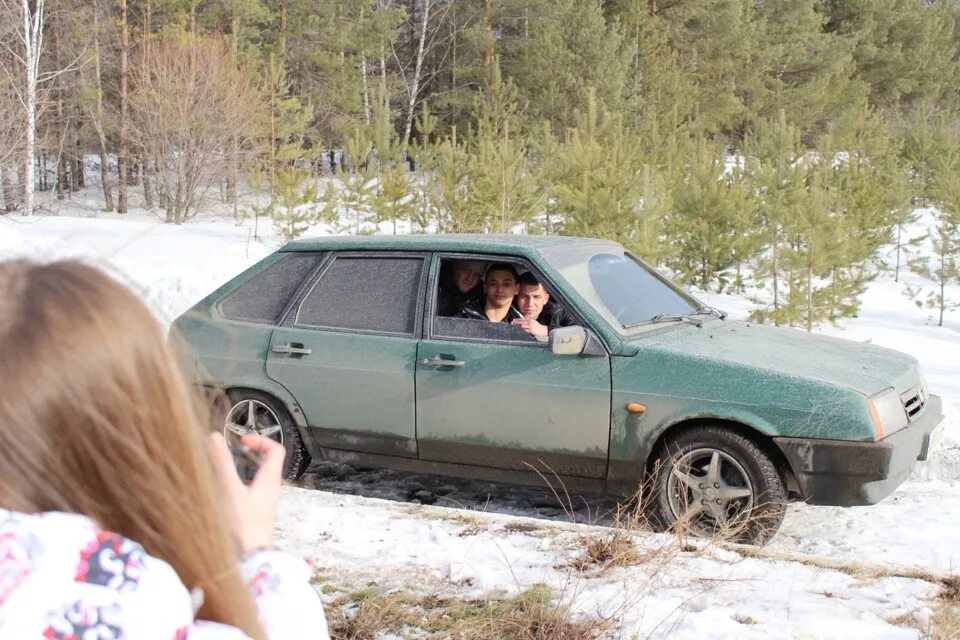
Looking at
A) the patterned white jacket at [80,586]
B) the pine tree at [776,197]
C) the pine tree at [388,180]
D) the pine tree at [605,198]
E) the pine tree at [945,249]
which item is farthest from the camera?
the pine tree at [388,180]

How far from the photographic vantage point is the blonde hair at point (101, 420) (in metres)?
0.88

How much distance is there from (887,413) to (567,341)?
1574mm

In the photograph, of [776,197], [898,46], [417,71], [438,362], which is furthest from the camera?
[898,46]

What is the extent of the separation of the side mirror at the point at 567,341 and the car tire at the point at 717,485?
2.14 feet

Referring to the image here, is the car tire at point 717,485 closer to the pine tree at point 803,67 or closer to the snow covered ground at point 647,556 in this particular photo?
the snow covered ground at point 647,556

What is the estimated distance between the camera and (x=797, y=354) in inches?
187

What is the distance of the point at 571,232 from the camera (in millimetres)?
14992

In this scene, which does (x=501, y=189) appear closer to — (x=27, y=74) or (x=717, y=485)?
(x=717, y=485)

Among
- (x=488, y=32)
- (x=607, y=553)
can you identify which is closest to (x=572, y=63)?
(x=488, y=32)

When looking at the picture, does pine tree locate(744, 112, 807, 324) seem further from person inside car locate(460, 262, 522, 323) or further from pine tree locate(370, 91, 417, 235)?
person inside car locate(460, 262, 522, 323)

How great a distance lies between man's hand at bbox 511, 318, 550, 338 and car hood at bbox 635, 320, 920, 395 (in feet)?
2.16

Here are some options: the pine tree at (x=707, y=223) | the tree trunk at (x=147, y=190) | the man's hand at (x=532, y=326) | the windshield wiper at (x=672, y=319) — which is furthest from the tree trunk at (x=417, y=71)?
the windshield wiper at (x=672, y=319)

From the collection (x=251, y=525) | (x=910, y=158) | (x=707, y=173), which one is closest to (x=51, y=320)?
(x=251, y=525)

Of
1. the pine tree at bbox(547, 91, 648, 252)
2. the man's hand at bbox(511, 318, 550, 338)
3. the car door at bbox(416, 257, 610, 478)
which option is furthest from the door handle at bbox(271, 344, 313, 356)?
the pine tree at bbox(547, 91, 648, 252)
